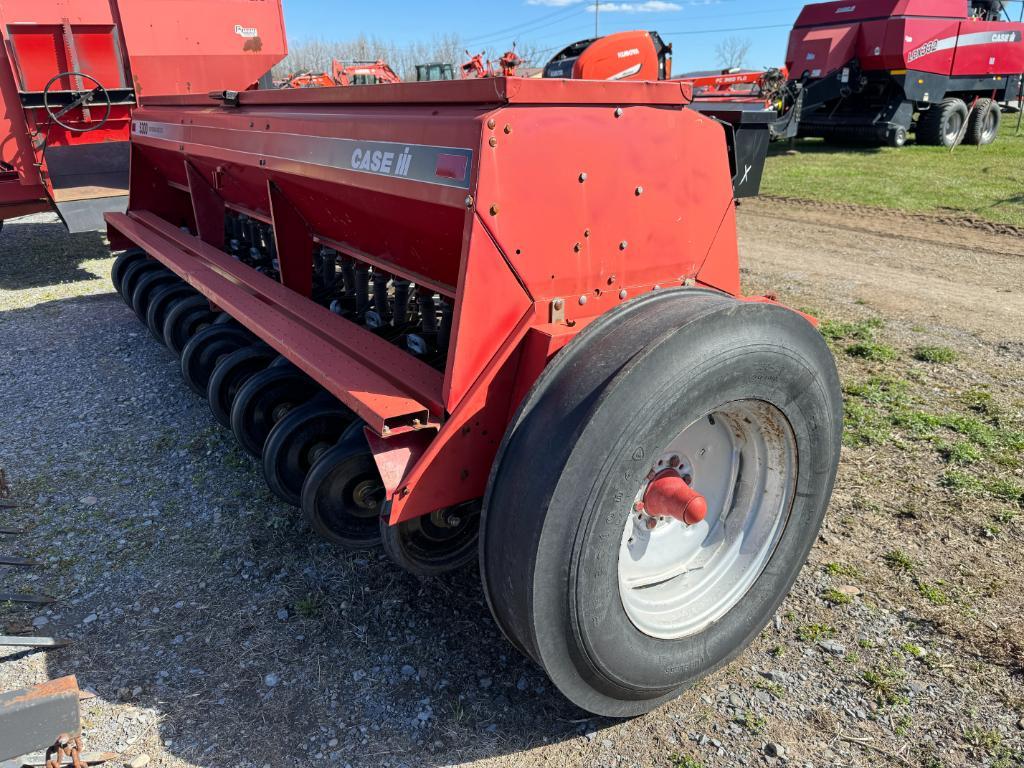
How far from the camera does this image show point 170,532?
9.58 ft

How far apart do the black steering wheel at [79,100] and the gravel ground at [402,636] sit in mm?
3108

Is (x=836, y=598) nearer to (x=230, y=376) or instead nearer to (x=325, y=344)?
(x=325, y=344)

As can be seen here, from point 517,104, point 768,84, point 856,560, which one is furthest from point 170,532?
point 768,84

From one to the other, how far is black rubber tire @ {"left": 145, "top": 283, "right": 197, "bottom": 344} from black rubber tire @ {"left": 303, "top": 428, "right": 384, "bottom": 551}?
2.52 m

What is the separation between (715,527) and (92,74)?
6.03 m

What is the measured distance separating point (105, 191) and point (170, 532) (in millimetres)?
4254

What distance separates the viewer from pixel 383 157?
7.54 ft

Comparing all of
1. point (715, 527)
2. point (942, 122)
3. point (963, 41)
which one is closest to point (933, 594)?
point (715, 527)

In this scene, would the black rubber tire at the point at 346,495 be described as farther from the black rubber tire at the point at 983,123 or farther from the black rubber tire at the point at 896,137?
the black rubber tire at the point at 983,123

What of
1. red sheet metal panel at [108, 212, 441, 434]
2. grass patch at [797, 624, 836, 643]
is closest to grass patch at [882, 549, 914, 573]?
grass patch at [797, 624, 836, 643]

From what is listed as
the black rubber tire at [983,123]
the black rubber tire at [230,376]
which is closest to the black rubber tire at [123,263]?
the black rubber tire at [230,376]

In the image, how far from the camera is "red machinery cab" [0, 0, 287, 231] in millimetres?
5586

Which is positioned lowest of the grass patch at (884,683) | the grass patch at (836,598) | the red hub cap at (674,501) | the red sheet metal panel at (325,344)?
the grass patch at (884,683)

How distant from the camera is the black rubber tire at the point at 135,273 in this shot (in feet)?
16.4
